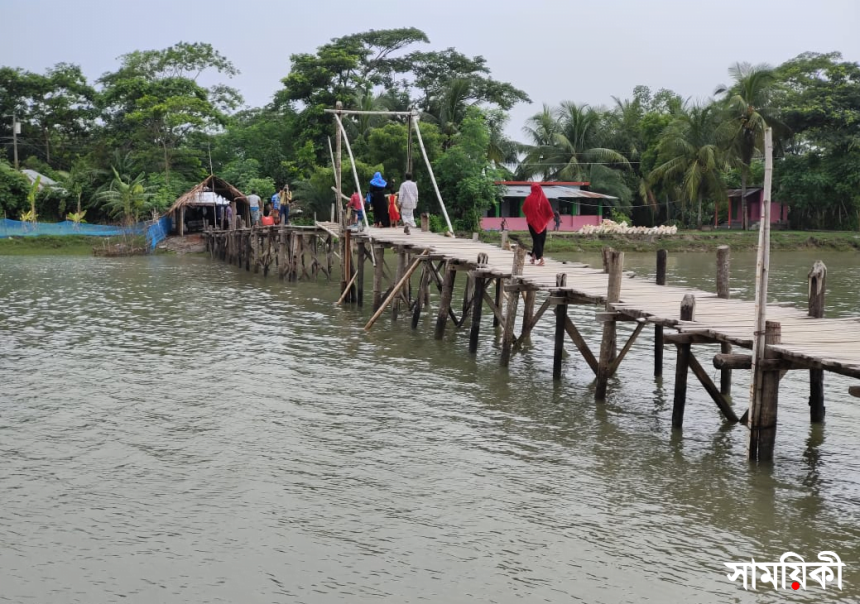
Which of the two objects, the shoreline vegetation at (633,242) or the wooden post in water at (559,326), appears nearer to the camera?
the wooden post in water at (559,326)

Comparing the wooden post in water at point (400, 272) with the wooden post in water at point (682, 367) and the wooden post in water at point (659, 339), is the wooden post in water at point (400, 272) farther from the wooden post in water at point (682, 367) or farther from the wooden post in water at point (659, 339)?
the wooden post in water at point (682, 367)

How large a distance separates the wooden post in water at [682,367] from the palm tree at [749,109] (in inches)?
1482

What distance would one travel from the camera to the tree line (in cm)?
4453

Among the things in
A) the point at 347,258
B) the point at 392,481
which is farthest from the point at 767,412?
the point at 347,258

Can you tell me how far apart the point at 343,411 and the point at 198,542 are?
4.33 metres

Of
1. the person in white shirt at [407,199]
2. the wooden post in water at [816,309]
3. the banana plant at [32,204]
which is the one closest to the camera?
the wooden post in water at [816,309]

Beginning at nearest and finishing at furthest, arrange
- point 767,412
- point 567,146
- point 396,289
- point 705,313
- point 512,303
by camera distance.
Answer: point 767,412
point 705,313
point 512,303
point 396,289
point 567,146

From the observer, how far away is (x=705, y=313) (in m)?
10.6

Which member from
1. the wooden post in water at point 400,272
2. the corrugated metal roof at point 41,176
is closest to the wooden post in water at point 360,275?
the wooden post in water at point 400,272

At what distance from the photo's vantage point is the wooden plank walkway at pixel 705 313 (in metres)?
8.27

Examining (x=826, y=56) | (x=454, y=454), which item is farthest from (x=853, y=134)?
(x=454, y=454)

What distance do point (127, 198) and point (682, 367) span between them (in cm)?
3739

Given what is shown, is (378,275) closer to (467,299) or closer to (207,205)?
(467,299)

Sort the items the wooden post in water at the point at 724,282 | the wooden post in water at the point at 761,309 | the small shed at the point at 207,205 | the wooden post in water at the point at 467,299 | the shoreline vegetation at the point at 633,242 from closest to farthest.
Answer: the wooden post in water at the point at 761,309 < the wooden post in water at the point at 724,282 < the wooden post in water at the point at 467,299 < the small shed at the point at 207,205 < the shoreline vegetation at the point at 633,242
